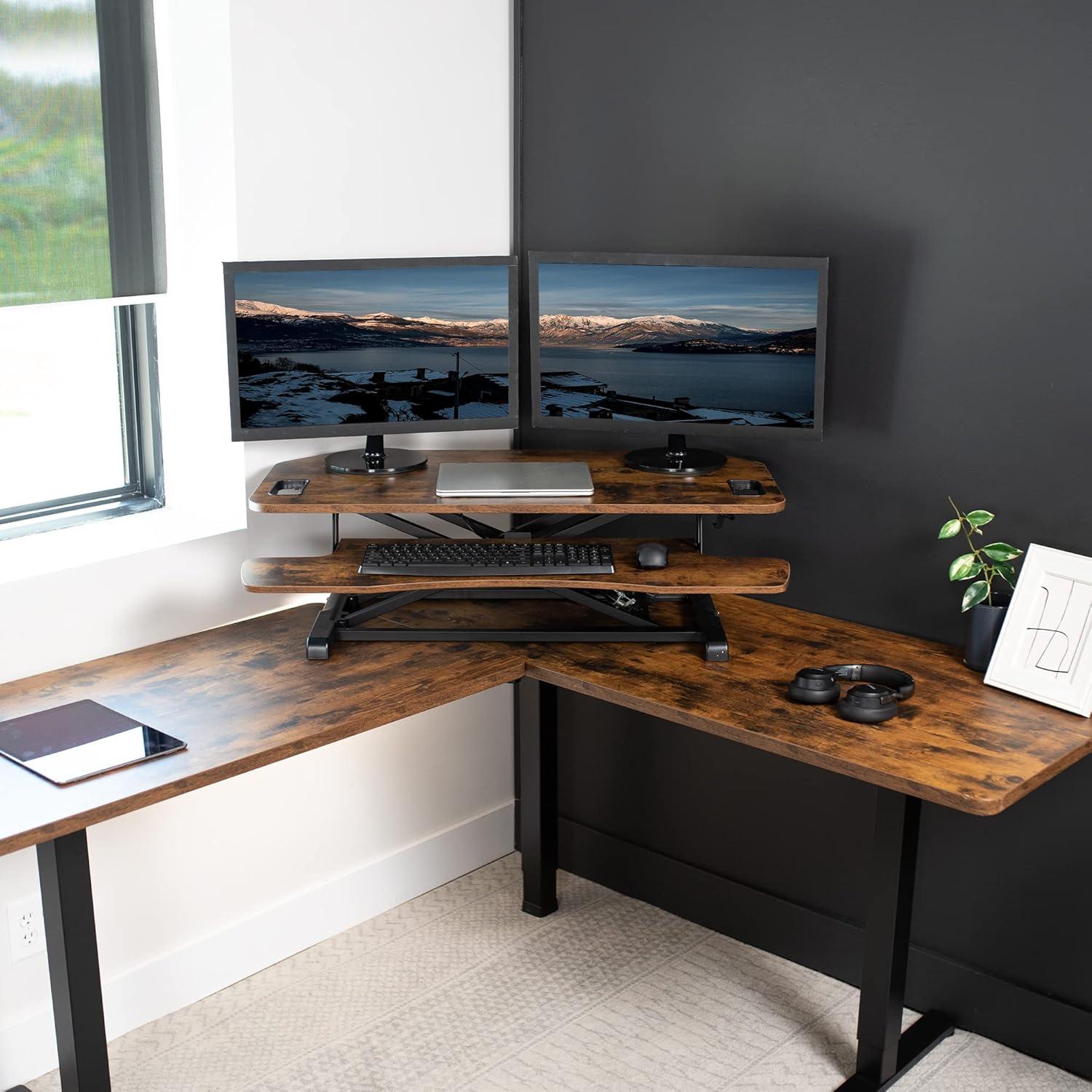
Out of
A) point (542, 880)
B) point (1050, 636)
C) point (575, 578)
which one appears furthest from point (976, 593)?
point (542, 880)

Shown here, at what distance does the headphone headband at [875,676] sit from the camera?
2258mm

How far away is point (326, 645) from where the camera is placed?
95.5 inches

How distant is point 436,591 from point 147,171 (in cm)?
102

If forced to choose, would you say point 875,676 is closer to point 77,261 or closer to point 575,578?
point 575,578

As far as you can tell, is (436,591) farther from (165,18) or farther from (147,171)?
(165,18)

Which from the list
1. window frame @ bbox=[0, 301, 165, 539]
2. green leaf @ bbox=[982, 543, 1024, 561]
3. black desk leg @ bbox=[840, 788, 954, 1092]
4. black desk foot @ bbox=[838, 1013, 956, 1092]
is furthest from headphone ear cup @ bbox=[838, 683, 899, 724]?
window frame @ bbox=[0, 301, 165, 539]

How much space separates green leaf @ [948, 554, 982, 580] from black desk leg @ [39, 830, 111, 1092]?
1544 millimetres

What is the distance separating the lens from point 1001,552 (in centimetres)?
236

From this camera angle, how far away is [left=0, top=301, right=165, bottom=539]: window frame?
260 centimetres

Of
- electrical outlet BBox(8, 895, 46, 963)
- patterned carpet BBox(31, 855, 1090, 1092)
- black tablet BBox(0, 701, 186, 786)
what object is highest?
black tablet BBox(0, 701, 186, 786)

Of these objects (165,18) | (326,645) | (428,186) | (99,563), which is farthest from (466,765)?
(165,18)

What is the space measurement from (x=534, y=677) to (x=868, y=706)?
660 mm

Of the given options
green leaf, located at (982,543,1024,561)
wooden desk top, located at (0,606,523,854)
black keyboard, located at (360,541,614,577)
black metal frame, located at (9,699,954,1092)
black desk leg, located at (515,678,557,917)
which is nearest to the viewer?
wooden desk top, located at (0,606,523,854)

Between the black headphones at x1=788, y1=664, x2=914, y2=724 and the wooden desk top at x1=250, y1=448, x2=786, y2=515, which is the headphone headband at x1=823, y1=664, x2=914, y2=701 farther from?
the wooden desk top at x1=250, y1=448, x2=786, y2=515
